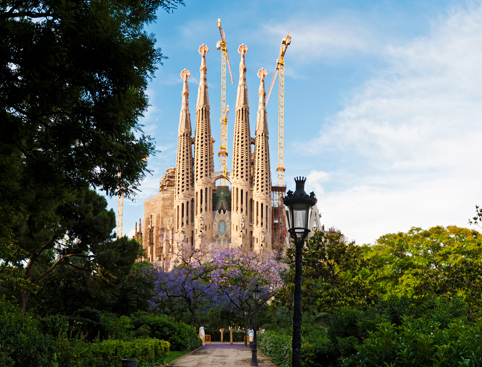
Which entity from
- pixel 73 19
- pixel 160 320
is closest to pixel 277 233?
pixel 160 320

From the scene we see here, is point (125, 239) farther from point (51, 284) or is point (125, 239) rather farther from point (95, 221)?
point (51, 284)

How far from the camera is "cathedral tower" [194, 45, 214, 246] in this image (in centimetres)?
7562

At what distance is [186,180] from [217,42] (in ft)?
118

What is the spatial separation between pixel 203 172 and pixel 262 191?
35.2 feet

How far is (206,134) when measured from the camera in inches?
3120

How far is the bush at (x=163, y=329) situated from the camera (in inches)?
902

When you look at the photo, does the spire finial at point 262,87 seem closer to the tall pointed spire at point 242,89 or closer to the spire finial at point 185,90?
the tall pointed spire at point 242,89

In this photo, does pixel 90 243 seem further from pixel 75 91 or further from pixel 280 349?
pixel 75 91

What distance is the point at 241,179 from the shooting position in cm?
7738

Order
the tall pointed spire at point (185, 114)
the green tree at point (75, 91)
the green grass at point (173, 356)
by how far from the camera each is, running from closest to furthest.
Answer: the green tree at point (75, 91) < the green grass at point (173, 356) < the tall pointed spire at point (185, 114)

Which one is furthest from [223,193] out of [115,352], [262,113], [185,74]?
[115,352]

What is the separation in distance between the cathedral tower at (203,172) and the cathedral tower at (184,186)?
1708mm

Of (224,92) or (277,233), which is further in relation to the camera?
(224,92)

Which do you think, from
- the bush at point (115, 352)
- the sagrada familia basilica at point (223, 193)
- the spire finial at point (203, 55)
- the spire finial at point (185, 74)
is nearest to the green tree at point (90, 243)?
the bush at point (115, 352)
